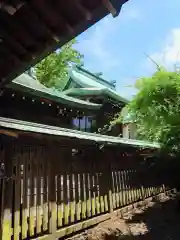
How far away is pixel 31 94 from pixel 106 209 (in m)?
4.79

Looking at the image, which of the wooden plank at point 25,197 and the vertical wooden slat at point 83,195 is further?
the vertical wooden slat at point 83,195

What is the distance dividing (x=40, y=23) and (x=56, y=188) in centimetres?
453

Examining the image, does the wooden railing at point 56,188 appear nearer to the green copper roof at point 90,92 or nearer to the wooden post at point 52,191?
the wooden post at point 52,191

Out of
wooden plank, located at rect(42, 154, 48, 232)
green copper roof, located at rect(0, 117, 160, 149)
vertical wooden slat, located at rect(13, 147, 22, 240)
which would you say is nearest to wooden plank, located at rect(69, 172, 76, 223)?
wooden plank, located at rect(42, 154, 48, 232)

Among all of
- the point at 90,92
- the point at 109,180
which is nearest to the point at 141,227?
the point at 109,180

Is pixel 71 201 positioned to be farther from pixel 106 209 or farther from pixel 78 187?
pixel 106 209

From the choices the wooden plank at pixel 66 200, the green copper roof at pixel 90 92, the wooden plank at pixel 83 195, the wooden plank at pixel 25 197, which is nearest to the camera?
the wooden plank at pixel 25 197

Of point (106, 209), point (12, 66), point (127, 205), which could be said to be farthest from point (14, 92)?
point (12, 66)

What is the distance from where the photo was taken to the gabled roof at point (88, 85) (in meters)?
17.6

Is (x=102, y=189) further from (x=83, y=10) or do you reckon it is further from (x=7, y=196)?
(x=83, y=10)

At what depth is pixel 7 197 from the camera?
504cm

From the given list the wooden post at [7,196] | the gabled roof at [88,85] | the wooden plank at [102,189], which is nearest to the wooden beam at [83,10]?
the wooden post at [7,196]

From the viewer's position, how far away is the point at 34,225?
5512mm

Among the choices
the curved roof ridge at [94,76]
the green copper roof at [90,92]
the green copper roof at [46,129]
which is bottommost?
the green copper roof at [46,129]
